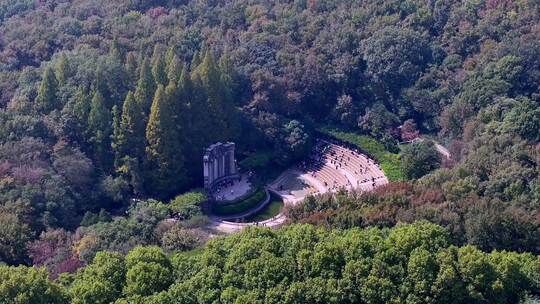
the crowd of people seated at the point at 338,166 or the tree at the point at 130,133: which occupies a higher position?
the tree at the point at 130,133

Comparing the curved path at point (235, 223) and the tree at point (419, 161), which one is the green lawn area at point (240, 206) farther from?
the tree at point (419, 161)

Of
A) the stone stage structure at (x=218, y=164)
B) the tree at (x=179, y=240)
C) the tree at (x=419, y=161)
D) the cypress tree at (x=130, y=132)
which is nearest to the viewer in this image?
the tree at (x=179, y=240)

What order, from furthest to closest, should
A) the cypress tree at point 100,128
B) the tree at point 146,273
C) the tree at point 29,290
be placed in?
the cypress tree at point 100,128, the tree at point 146,273, the tree at point 29,290

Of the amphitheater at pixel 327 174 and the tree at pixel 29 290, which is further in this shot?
the amphitheater at pixel 327 174

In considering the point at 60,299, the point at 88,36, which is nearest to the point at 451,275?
the point at 60,299

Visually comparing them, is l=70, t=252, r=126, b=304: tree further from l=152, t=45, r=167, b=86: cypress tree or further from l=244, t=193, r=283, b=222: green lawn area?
l=152, t=45, r=167, b=86: cypress tree

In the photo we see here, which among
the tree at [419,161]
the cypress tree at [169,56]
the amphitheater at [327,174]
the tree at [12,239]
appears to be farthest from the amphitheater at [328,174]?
the tree at [12,239]

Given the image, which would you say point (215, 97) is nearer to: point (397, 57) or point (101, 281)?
point (397, 57)

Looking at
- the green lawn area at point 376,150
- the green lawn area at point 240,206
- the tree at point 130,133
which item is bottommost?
the green lawn area at point 240,206
